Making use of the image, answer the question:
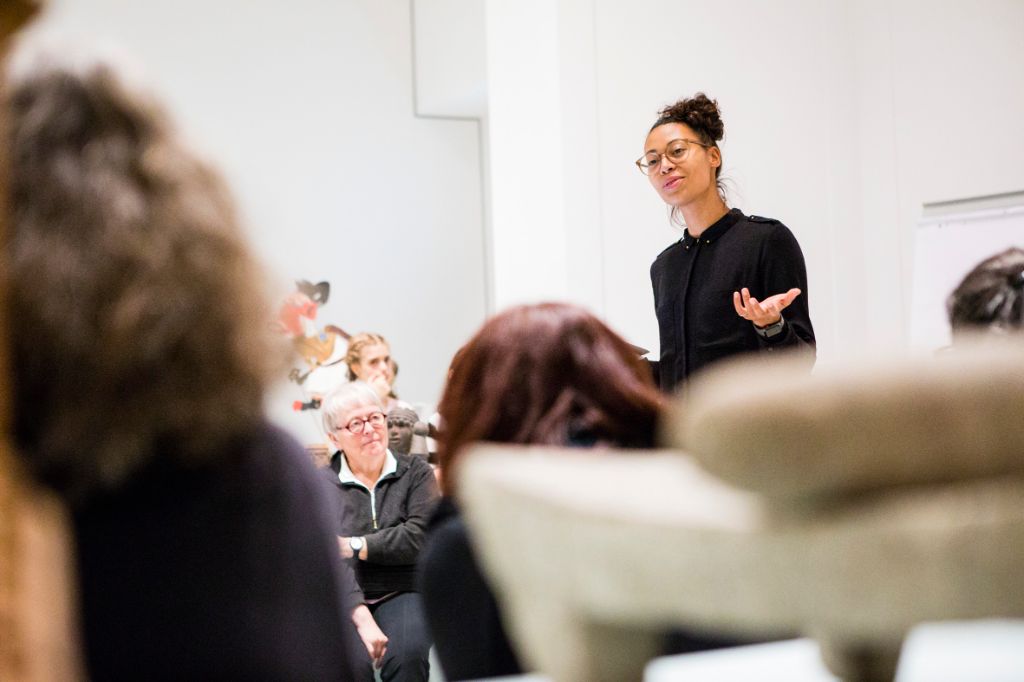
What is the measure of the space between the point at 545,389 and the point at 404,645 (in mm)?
2540

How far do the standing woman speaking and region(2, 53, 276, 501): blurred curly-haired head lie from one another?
268cm

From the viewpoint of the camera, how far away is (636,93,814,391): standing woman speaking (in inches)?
146

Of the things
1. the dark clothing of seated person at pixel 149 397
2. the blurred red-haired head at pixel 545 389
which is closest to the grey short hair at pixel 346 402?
the blurred red-haired head at pixel 545 389

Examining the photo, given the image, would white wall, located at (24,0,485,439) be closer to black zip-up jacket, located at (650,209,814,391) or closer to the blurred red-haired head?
black zip-up jacket, located at (650,209,814,391)

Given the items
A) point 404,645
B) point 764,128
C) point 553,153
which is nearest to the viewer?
point 404,645

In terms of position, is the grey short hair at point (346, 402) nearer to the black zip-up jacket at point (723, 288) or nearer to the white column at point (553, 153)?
the black zip-up jacket at point (723, 288)

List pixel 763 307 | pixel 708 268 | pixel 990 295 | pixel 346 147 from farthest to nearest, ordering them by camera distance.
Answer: pixel 346 147 → pixel 990 295 → pixel 708 268 → pixel 763 307

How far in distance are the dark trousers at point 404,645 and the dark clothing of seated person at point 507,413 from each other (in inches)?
92.6

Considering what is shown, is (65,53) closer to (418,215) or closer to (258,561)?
(258,561)

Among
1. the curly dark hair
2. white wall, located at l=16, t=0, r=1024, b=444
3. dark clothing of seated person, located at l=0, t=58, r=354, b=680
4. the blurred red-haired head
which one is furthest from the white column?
dark clothing of seated person, located at l=0, t=58, r=354, b=680

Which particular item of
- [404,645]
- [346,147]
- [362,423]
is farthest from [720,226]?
[346,147]

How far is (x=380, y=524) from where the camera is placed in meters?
3.96

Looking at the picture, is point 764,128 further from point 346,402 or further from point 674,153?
point 346,402

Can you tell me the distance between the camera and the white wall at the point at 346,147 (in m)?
7.64
